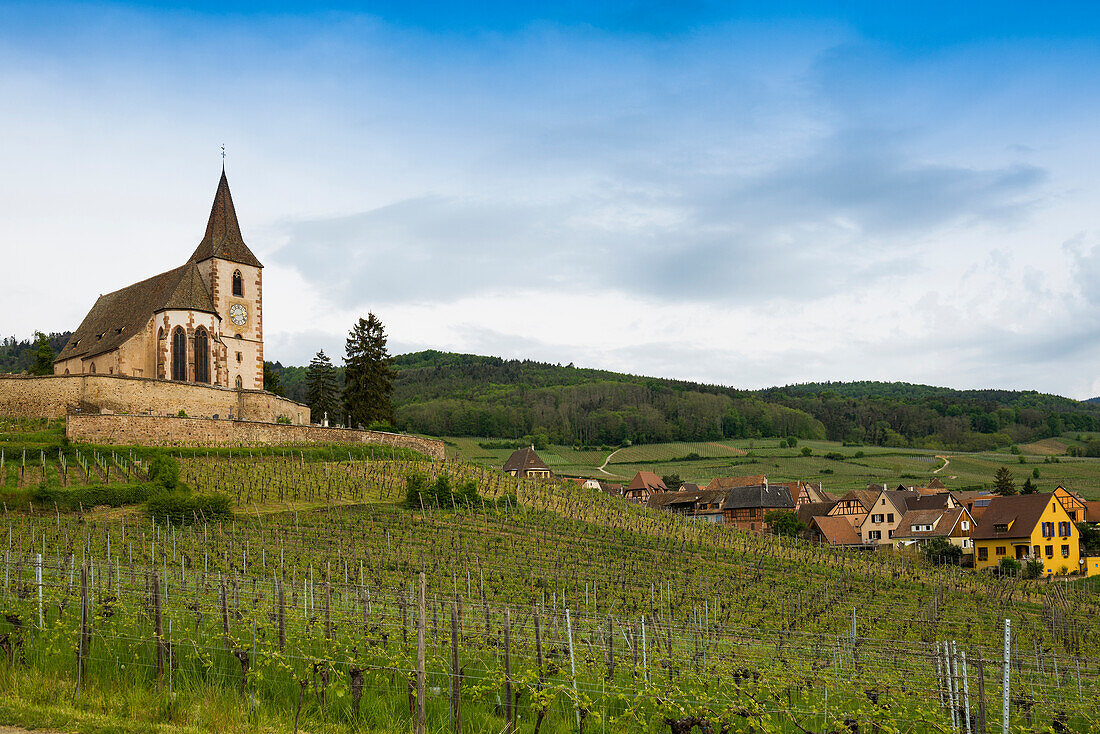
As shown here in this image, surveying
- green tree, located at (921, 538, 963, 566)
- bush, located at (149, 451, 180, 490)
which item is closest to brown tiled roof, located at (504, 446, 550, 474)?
green tree, located at (921, 538, 963, 566)

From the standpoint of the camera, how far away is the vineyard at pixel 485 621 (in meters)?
11.5

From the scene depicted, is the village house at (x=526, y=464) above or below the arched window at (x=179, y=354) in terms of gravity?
below

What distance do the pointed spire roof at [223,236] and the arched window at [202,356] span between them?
5.72m

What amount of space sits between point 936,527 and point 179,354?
4949cm

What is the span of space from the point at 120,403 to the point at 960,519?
165 feet

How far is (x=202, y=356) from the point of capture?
57250 mm

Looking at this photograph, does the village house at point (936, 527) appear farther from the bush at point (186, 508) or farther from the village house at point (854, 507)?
the bush at point (186, 508)

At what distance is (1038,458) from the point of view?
11538cm

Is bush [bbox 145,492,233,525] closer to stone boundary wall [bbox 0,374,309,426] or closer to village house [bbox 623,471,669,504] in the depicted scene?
stone boundary wall [bbox 0,374,309,426]

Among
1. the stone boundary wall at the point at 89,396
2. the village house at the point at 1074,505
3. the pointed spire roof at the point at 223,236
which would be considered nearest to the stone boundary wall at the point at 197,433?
the stone boundary wall at the point at 89,396

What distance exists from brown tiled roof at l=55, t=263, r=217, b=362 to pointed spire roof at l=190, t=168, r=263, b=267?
1586 mm

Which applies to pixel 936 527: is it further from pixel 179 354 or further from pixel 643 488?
pixel 179 354

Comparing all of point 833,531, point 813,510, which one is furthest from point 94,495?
point 813,510

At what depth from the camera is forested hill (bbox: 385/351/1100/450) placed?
129 metres
